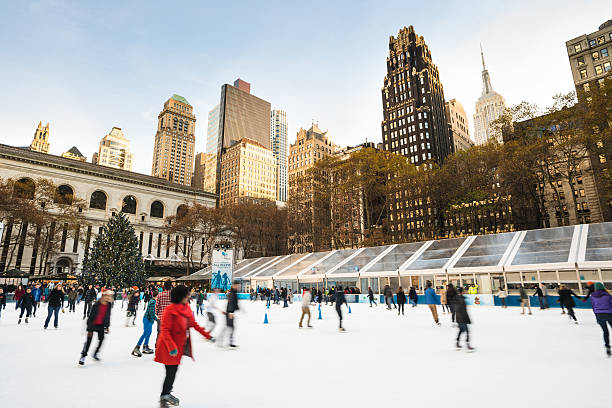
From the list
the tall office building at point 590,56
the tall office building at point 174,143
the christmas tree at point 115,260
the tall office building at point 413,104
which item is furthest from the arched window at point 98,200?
the tall office building at point 174,143

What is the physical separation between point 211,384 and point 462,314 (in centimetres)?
593

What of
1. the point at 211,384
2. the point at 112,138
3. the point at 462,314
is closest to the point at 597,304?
the point at 462,314

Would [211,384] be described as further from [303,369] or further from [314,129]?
[314,129]

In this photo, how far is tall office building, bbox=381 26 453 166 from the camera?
96.1 m

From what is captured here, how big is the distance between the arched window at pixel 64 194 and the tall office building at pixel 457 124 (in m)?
104

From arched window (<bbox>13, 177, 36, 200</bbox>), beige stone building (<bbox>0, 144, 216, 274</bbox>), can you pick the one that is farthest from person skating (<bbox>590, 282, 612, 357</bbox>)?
arched window (<bbox>13, 177, 36, 200</bbox>)

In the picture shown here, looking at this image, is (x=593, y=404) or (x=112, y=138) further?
(x=112, y=138)

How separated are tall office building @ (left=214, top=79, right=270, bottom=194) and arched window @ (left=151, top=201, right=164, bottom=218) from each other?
92.2m

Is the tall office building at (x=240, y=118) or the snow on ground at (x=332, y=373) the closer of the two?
the snow on ground at (x=332, y=373)

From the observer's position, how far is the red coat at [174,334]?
13.4 feet

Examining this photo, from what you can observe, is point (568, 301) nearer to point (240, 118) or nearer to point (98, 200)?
point (98, 200)

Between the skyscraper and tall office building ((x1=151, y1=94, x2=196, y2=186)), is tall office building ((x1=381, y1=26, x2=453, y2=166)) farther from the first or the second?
tall office building ((x1=151, y1=94, x2=196, y2=186))

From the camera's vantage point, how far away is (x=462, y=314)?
8328mm

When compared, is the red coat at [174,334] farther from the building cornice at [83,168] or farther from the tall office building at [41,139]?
the tall office building at [41,139]
